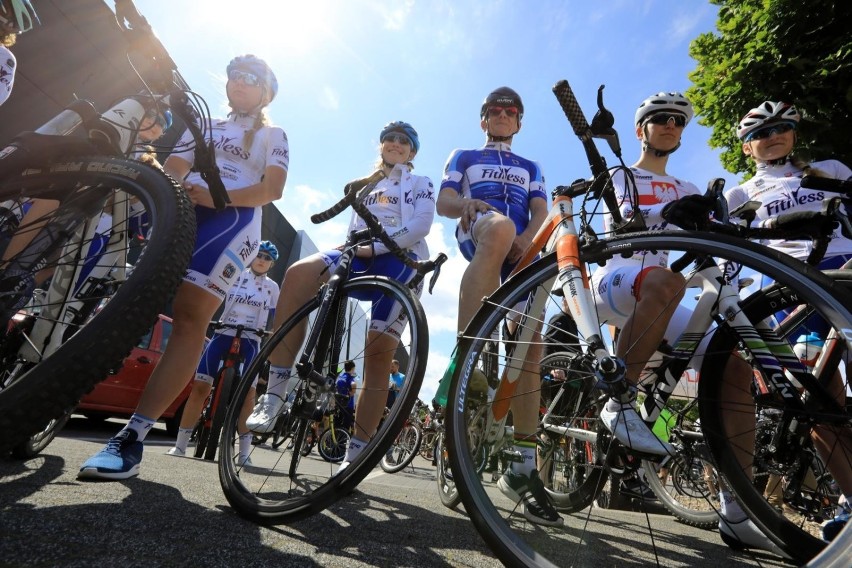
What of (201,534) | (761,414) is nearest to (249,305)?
(201,534)

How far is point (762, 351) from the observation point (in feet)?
4.98

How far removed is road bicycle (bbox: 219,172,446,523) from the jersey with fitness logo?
0.68 m

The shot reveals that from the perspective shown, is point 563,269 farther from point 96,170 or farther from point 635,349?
point 96,170

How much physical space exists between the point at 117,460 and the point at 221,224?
1.30m

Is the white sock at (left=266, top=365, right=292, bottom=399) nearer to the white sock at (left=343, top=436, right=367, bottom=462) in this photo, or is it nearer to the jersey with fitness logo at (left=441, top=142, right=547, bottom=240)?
the white sock at (left=343, top=436, right=367, bottom=462)

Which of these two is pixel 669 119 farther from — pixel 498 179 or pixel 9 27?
pixel 9 27

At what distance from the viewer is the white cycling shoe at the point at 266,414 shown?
7.11 ft

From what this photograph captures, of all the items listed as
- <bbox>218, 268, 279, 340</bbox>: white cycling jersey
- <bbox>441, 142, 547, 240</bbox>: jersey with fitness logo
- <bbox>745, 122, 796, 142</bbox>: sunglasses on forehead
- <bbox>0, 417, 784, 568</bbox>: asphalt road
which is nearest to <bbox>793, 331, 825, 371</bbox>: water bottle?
<bbox>0, 417, 784, 568</bbox>: asphalt road

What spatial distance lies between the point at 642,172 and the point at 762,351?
1.55m

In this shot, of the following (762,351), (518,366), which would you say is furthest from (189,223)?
(762,351)

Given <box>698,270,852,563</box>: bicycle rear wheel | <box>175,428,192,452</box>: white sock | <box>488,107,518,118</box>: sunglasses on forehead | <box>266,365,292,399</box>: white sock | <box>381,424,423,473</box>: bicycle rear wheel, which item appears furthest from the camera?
<box>381,424,423,473</box>: bicycle rear wheel

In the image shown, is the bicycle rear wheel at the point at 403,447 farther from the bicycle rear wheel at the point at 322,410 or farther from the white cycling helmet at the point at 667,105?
the white cycling helmet at the point at 667,105

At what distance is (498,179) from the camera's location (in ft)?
10.3

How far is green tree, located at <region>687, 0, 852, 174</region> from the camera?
18.5ft
